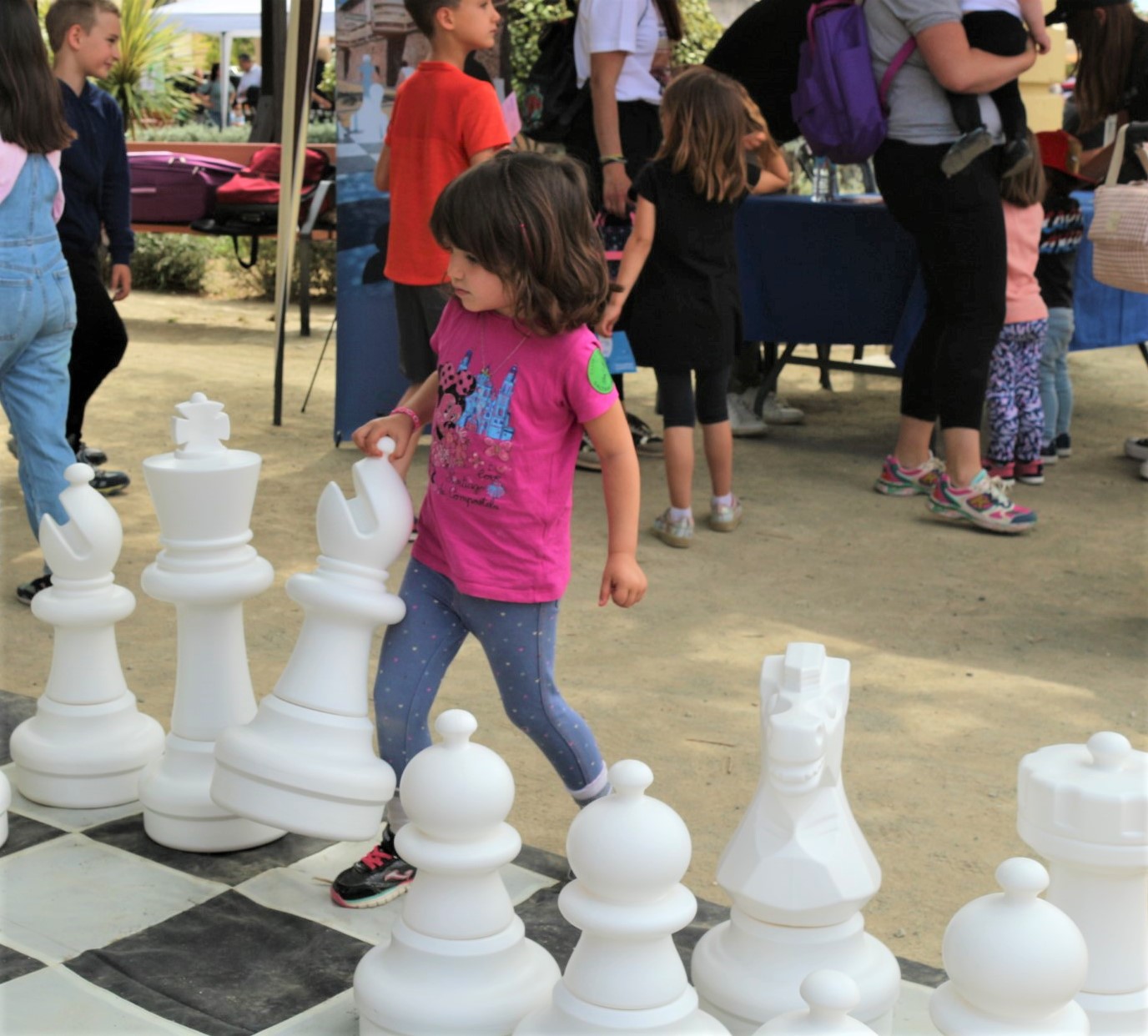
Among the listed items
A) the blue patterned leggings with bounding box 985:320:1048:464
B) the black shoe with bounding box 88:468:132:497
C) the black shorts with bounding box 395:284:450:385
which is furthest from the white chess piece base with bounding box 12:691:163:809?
the blue patterned leggings with bounding box 985:320:1048:464

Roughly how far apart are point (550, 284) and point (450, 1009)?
997 millimetres

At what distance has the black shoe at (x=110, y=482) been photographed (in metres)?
4.90

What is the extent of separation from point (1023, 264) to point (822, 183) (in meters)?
1.16

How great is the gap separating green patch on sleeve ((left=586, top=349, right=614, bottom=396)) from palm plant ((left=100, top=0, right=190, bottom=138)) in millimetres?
11479

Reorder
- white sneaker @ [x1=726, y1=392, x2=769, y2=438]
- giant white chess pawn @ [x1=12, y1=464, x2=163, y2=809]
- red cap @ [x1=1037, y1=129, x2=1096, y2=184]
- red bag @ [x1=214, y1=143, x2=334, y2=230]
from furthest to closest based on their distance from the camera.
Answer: red bag @ [x1=214, y1=143, x2=334, y2=230], white sneaker @ [x1=726, y1=392, x2=769, y2=438], red cap @ [x1=1037, y1=129, x2=1096, y2=184], giant white chess pawn @ [x1=12, y1=464, x2=163, y2=809]

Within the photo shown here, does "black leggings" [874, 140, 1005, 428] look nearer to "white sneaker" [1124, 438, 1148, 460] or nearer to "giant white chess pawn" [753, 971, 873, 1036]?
"white sneaker" [1124, 438, 1148, 460]

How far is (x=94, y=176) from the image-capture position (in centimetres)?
451

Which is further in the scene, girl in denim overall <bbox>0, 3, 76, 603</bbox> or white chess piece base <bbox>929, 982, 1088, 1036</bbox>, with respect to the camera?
girl in denim overall <bbox>0, 3, 76, 603</bbox>

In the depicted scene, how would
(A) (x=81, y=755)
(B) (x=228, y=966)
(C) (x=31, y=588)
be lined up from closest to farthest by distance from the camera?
(B) (x=228, y=966), (A) (x=81, y=755), (C) (x=31, y=588)

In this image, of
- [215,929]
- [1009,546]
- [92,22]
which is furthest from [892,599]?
[92,22]

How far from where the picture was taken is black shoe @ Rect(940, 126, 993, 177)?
4.20 m

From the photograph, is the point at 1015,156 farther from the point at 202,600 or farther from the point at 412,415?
the point at 202,600

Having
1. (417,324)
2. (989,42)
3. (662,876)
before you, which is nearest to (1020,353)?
(989,42)

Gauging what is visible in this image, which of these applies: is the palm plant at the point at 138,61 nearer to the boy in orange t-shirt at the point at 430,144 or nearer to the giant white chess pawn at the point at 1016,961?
the boy in orange t-shirt at the point at 430,144
